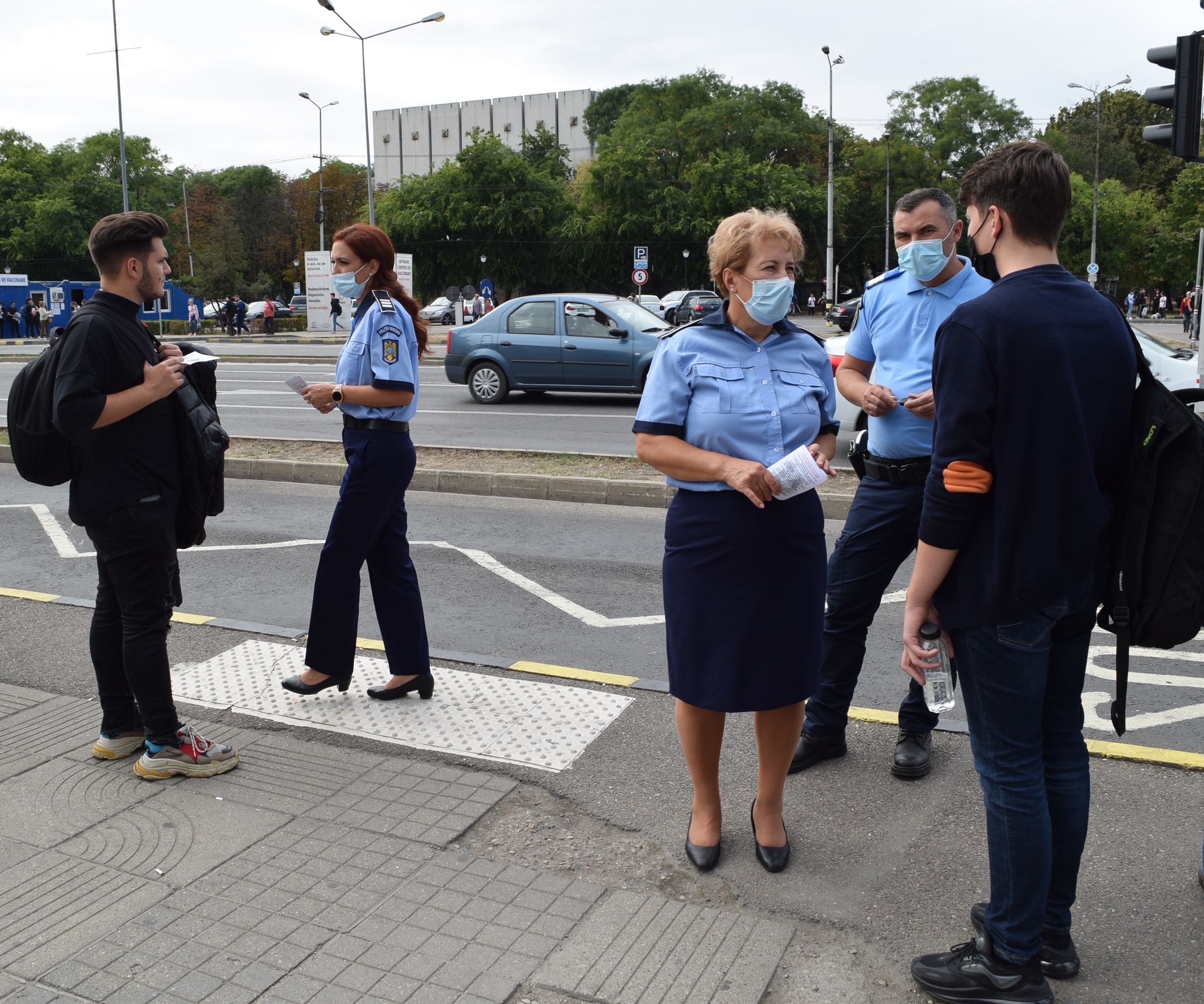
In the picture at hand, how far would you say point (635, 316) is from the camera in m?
16.0

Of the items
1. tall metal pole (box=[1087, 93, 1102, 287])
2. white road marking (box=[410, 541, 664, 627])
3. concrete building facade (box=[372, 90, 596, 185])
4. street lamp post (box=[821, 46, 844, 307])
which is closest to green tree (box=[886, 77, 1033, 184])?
tall metal pole (box=[1087, 93, 1102, 287])

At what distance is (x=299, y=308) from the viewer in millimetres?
61219

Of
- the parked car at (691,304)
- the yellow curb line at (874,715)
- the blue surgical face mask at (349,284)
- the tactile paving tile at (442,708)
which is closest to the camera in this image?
the yellow curb line at (874,715)

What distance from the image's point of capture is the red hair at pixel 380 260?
4.26m

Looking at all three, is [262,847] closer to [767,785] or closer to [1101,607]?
[767,785]

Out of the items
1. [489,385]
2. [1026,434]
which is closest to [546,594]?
[1026,434]

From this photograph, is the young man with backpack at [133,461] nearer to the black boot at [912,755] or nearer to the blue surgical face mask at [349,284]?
the blue surgical face mask at [349,284]

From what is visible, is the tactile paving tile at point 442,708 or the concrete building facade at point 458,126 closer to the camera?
the tactile paving tile at point 442,708

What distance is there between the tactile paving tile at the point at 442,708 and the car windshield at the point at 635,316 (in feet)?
37.3

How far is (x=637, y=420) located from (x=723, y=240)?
1.87ft

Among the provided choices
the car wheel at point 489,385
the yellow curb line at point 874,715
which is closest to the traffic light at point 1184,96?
the yellow curb line at point 874,715

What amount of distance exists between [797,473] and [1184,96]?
268 inches

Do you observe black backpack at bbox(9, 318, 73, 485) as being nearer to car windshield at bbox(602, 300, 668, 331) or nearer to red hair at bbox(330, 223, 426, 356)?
red hair at bbox(330, 223, 426, 356)

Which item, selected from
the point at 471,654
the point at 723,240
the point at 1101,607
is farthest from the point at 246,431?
the point at 1101,607
